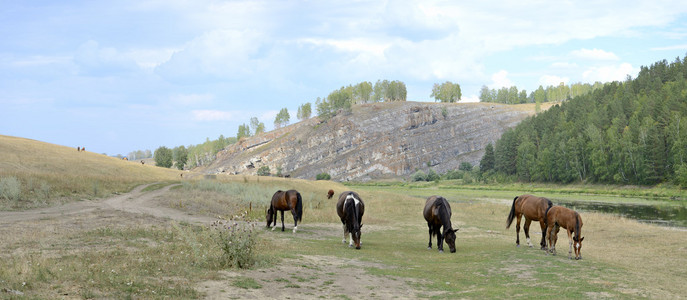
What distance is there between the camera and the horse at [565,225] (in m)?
17.6

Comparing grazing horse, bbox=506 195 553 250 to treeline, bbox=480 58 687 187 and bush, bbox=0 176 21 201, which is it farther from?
treeline, bbox=480 58 687 187

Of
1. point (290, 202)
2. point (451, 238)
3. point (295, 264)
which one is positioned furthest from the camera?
point (290, 202)

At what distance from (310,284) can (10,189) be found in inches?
922

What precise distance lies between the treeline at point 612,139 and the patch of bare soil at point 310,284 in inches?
2977

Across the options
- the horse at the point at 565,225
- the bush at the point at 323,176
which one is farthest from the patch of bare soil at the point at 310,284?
the bush at the point at 323,176

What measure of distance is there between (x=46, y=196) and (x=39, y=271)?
22.3 meters

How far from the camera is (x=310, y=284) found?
12008 millimetres

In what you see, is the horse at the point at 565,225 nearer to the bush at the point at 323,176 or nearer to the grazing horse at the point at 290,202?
the grazing horse at the point at 290,202

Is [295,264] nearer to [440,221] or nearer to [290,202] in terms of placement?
[440,221]

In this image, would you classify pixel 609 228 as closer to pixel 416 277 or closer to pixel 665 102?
pixel 416 277

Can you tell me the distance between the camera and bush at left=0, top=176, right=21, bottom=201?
85.5ft

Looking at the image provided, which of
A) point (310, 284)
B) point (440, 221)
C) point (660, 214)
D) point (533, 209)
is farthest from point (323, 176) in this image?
point (310, 284)

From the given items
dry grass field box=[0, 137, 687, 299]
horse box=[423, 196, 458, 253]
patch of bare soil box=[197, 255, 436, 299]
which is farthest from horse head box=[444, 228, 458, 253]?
patch of bare soil box=[197, 255, 436, 299]

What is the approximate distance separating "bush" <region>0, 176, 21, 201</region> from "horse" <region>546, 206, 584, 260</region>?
1102 inches
